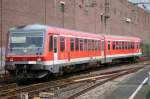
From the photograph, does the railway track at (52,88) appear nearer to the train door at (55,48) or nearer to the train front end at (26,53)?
the train front end at (26,53)

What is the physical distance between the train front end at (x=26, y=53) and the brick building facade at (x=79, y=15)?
473 inches

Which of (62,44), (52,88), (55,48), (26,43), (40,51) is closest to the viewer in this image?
(52,88)

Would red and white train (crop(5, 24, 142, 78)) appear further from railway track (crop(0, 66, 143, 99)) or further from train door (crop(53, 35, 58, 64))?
railway track (crop(0, 66, 143, 99))

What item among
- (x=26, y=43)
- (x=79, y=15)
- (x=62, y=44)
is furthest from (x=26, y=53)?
(x=79, y=15)

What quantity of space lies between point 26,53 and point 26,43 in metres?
0.61

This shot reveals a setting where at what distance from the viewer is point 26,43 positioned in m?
22.2

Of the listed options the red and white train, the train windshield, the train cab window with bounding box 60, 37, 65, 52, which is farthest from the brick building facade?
the train windshield

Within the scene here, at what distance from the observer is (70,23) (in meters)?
49.4

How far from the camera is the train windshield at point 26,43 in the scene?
2189cm

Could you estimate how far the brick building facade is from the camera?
117ft

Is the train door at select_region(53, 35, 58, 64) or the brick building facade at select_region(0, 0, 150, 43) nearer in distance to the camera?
the train door at select_region(53, 35, 58, 64)

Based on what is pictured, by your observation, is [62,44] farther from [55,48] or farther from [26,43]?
[26,43]

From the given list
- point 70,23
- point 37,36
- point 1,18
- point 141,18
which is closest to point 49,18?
point 70,23

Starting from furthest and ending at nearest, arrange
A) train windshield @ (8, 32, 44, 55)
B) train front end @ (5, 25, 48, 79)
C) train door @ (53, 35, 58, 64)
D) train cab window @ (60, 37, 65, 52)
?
1. train cab window @ (60, 37, 65, 52)
2. train door @ (53, 35, 58, 64)
3. train windshield @ (8, 32, 44, 55)
4. train front end @ (5, 25, 48, 79)
